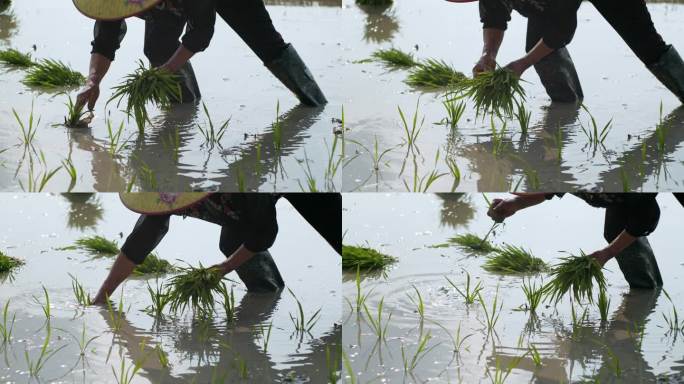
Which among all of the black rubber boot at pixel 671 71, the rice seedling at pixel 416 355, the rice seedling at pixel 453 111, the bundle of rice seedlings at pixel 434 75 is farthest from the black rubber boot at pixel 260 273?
the black rubber boot at pixel 671 71

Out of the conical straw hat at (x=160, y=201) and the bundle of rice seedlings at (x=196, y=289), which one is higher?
the conical straw hat at (x=160, y=201)

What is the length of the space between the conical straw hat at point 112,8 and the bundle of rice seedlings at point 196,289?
0.95 metres

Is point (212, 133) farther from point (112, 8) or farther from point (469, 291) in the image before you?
point (469, 291)

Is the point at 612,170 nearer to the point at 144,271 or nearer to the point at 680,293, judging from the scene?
the point at 680,293

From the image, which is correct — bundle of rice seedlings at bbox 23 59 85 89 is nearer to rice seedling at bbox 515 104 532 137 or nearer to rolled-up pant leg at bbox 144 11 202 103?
rolled-up pant leg at bbox 144 11 202 103

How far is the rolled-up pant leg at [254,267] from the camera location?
396 centimetres

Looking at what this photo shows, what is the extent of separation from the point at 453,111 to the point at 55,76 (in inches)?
60.1

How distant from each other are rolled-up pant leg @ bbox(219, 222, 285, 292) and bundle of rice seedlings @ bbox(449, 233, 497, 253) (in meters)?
0.67

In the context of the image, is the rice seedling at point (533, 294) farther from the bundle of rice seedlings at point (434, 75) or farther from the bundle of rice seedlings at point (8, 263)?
the bundle of rice seedlings at point (8, 263)

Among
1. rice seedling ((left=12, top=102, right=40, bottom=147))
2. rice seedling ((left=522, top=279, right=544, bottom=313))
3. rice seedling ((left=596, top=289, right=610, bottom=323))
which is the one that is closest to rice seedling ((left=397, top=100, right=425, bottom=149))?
rice seedling ((left=522, top=279, right=544, bottom=313))

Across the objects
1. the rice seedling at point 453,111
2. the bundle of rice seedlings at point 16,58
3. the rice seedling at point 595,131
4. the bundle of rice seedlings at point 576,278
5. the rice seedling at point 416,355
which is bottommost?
the rice seedling at point 416,355

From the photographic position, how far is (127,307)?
3947mm

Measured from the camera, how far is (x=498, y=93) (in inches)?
164

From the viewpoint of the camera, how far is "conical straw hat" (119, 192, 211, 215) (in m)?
3.90
